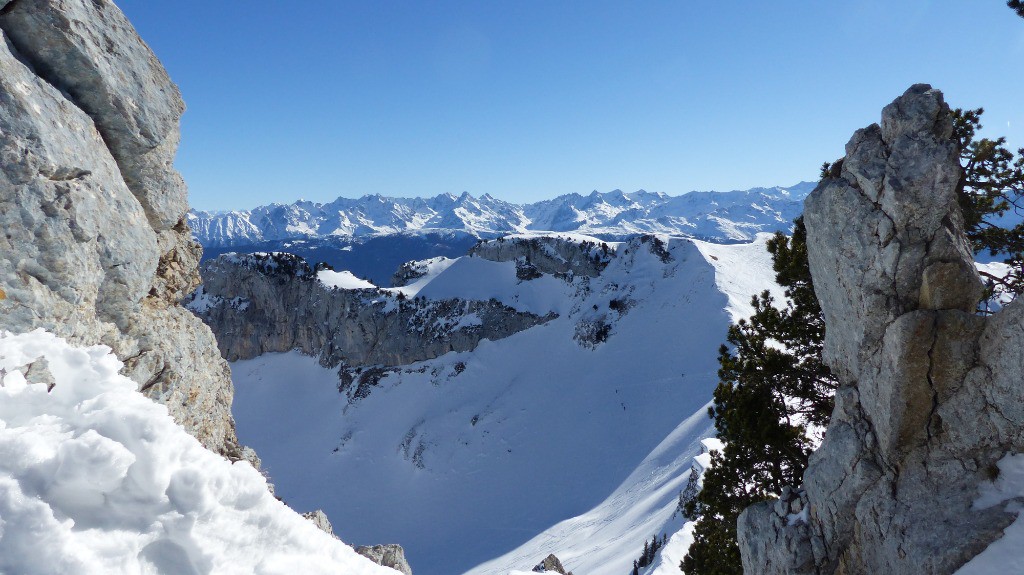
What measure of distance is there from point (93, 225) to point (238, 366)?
3011 inches

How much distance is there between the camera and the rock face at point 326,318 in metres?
63.6

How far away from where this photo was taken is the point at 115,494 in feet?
17.0

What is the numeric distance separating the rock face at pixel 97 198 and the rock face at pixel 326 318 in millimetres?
50506

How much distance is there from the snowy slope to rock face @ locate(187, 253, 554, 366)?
2402 mm

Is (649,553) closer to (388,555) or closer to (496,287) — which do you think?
(388,555)

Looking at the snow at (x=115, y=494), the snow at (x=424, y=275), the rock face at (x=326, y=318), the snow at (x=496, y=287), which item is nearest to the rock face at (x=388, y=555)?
the snow at (x=115, y=494)

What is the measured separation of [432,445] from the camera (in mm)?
49281

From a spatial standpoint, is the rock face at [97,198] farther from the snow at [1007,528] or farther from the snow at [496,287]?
the snow at [496,287]

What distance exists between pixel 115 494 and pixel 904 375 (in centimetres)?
1227

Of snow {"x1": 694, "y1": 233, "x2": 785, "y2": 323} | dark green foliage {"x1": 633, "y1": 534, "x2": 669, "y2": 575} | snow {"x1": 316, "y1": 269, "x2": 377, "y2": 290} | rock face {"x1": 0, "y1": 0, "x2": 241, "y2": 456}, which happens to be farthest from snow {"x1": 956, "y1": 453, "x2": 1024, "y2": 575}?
snow {"x1": 316, "y1": 269, "x2": 377, "y2": 290}

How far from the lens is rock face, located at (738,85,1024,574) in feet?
27.6

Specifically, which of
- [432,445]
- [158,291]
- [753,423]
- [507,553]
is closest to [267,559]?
[158,291]

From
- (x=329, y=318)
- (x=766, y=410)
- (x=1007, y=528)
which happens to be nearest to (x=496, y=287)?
(x=329, y=318)

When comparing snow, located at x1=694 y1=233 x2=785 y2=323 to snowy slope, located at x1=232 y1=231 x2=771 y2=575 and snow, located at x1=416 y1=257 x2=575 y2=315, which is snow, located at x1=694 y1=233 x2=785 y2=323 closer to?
snowy slope, located at x1=232 y1=231 x2=771 y2=575
